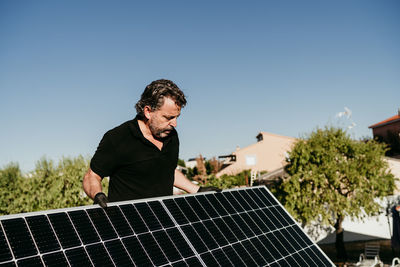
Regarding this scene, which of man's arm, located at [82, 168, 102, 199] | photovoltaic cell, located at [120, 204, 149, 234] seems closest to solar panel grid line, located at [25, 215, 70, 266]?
photovoltaic cell, located at [120, 204, 149, 234]

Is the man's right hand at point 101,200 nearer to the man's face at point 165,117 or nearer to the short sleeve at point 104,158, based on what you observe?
the short sleeve at point 104,158

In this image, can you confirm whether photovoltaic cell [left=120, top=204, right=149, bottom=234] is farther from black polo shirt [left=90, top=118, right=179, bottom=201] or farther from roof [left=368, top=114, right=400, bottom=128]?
roof [left=368, top=114, right=400, bottom=128]

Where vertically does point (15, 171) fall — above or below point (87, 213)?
below

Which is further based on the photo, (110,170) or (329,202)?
(329,202)

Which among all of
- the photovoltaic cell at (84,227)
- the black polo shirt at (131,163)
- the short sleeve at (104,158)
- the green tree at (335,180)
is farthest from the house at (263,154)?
the photovoltaic cell at (84,227)

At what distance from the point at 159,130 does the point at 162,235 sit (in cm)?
153

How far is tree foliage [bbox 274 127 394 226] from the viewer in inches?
992

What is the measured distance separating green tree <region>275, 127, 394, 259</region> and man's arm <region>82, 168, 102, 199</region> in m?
22.6

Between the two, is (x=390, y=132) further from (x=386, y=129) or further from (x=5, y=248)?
(x=5, y=248)

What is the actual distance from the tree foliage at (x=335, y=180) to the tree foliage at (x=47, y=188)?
14.3 metres

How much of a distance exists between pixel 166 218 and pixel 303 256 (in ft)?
7.53

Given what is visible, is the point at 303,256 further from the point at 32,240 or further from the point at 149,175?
the point at 32,240

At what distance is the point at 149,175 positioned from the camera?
485cm

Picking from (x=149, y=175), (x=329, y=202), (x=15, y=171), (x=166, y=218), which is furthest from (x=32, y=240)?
(x=15, y=171)
